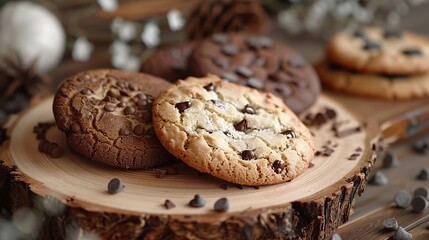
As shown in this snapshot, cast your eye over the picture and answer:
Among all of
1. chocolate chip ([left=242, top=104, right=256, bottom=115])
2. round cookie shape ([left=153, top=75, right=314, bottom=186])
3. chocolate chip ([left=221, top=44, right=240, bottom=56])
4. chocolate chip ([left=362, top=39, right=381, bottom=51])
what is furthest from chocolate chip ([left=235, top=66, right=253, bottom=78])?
chocolate chip ([left=362, top=39, right=381, bottom=51])

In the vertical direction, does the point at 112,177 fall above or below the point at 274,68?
below

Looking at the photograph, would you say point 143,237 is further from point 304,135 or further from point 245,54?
point 245,54

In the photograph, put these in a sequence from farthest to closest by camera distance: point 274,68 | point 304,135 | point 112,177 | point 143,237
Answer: point 274,68 < point 304,135 < point 112,177 < point 143,237

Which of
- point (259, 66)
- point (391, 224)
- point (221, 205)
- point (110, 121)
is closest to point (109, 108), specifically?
point (110, 121)

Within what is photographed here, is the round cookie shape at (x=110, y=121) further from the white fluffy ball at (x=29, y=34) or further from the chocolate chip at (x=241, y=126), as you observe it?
the white fluffy ball at (x=29, y=34)

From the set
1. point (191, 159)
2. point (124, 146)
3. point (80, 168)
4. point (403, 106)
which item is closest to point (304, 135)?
point (191, 159)

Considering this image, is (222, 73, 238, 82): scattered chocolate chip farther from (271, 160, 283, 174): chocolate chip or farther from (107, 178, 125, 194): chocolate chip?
(107, 178, 125, 194): chocolate chip

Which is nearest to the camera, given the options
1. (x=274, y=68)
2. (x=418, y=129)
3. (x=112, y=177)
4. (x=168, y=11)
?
(x=112, y=177)
